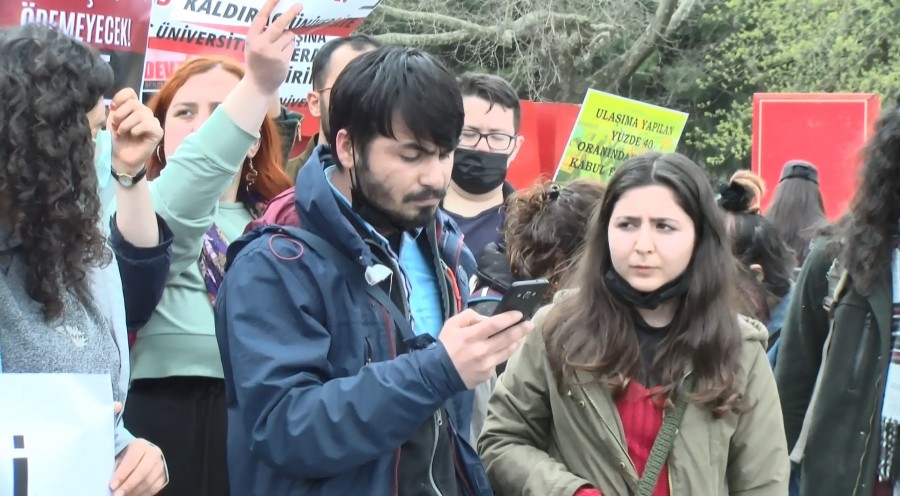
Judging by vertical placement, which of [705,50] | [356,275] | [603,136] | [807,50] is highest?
[705,50]

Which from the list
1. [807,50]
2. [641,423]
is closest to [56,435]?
[641,423]

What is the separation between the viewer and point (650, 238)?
3020 mm

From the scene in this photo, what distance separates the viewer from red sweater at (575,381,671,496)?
2873 millimetres

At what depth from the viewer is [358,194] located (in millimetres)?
2549

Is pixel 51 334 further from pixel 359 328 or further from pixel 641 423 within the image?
pixel 641 423

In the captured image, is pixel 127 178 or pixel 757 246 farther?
pixel 757 246

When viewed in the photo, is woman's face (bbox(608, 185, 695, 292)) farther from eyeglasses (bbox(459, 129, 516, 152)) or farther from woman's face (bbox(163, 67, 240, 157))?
eyeglasses (bbox(459, 129, 516, 152))

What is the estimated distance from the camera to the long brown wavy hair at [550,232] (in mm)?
3801

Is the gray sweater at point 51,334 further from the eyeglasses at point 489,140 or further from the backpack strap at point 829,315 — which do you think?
the eyeglasses at point 489,140

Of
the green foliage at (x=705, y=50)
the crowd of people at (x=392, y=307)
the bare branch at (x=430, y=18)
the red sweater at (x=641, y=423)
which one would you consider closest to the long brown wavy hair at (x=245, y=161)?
the crowd of people at (x=392, y=307)

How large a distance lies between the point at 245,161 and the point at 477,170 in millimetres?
1299

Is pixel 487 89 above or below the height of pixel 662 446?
above

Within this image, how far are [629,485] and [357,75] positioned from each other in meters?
1.16

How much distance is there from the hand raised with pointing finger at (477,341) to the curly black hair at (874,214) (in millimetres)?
1588
